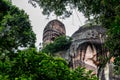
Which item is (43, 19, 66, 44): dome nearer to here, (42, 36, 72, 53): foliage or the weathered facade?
(42, 36, 72, 53): foliage

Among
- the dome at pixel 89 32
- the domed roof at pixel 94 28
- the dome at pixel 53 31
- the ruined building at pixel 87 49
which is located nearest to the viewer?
the ruined building at pixel 87 49

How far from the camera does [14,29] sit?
1900 centimetres

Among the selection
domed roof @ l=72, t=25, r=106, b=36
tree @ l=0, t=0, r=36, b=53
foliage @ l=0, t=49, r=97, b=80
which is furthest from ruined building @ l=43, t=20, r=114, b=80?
foliage @ l=0, t=49, r=97, b=80

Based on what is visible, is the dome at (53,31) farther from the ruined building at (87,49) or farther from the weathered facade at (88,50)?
the weathered facade at (88,50)

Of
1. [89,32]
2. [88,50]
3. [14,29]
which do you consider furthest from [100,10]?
[89,32]

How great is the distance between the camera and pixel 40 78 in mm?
8195

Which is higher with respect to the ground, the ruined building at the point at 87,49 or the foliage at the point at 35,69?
the ruined building at the point at 87,49

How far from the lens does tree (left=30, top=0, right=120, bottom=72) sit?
382 inches

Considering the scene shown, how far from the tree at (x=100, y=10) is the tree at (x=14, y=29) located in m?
2.93

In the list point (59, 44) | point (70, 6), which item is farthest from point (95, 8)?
point (59, 44)

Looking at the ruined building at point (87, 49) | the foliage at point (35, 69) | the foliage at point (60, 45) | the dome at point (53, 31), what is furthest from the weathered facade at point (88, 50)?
the foliage at point (35, 69)

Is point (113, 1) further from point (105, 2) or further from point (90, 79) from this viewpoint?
point (90, 79)

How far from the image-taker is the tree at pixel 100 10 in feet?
31.9

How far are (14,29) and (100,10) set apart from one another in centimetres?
873
